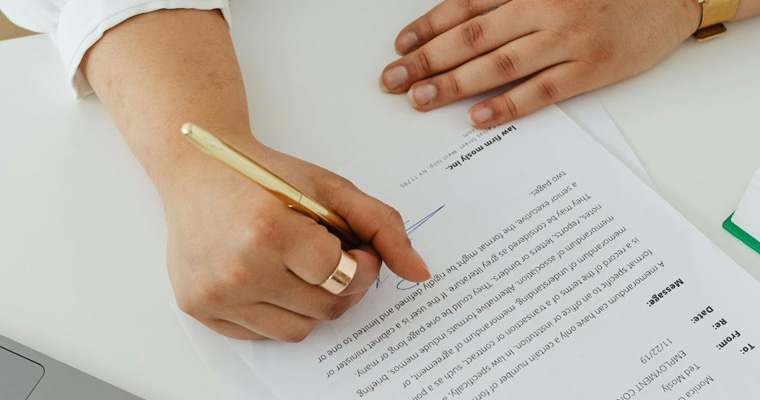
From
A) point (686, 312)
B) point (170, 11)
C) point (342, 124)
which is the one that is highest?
point (170, 11)

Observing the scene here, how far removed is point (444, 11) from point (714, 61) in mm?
283

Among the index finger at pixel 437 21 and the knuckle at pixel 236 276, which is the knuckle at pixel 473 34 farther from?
the knuckle at pixel 236 276

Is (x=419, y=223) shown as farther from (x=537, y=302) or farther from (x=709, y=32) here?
(x=709, y=32)

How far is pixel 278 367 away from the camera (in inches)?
22.9

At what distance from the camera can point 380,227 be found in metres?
0.56

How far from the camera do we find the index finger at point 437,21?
776 millimetres

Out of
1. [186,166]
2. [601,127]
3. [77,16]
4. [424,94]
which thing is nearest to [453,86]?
[424,94]

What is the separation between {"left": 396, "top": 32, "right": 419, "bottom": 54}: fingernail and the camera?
77 cm

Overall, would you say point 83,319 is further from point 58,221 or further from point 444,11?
point 444,11

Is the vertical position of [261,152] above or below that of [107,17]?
below

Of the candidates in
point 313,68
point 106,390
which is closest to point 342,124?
Result: point 313,68

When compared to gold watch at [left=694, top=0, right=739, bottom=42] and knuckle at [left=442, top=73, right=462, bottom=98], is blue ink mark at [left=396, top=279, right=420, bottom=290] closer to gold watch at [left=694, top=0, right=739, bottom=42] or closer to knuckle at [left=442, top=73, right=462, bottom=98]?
knuckle at [left=442, top=73, right=462, bottom=98]

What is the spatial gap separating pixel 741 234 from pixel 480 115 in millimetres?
255

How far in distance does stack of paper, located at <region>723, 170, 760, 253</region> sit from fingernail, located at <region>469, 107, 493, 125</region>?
23 cm
